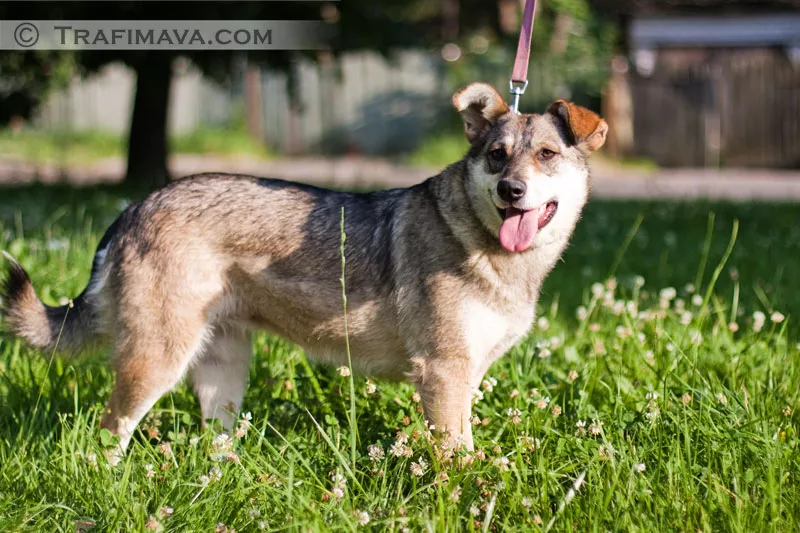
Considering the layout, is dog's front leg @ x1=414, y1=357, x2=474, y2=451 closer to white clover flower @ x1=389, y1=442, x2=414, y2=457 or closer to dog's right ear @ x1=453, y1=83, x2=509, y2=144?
white clover flower @ x1=389, y1=442, x2=414, y2=457

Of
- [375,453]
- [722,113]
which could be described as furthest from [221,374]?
[722,113]

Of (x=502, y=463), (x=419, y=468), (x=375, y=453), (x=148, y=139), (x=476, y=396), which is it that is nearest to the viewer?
(x=502, y=463)

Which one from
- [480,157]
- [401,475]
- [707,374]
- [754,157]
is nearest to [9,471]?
[401,475]

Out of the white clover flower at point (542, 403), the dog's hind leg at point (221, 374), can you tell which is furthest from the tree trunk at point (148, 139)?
the white clover flower at point (542, 403)

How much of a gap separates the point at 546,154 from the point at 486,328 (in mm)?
723

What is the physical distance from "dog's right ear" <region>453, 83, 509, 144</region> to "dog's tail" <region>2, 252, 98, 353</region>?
5.62ft

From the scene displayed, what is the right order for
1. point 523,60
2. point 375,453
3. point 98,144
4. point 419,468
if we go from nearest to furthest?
point 419,468 < point 375,453 < point 523,60 < point 98,144

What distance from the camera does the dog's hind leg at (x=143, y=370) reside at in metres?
3.46

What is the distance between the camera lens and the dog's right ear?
3.54 meters

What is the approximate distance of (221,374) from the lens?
391 cm

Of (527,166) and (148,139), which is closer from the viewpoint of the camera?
(527,166)

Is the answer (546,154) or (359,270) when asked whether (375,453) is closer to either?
(359,270)

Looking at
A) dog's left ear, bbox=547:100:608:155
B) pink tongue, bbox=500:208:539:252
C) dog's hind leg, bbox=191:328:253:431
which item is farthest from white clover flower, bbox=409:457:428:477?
dog's left ear, bbox=547:100:608:155

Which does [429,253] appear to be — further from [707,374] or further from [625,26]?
[625,26]
